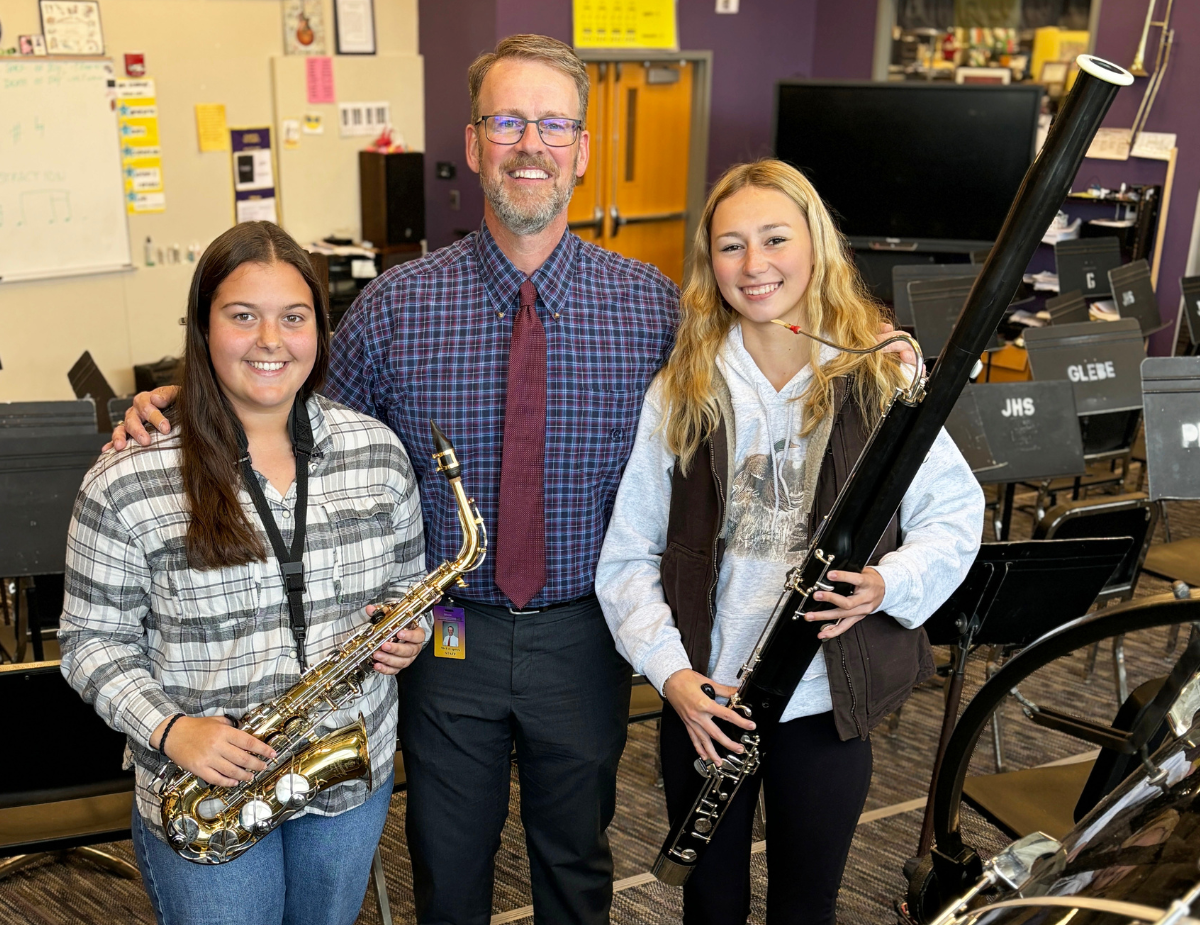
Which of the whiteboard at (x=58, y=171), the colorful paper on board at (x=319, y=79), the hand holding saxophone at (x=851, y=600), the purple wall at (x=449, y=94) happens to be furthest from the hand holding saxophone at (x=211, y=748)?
the colorful paper on board at (x=319, y=79)

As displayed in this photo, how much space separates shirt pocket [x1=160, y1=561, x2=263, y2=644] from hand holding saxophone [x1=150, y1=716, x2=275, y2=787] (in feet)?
0.40

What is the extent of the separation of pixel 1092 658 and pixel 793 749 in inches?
107

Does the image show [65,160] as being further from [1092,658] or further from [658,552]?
[1092,658]

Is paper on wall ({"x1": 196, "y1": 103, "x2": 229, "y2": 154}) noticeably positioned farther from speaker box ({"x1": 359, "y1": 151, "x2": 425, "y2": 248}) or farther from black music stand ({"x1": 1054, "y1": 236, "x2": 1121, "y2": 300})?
black music stand ({"x1": 1054, "y1": 236, "x2": 1121, "y2": 300})

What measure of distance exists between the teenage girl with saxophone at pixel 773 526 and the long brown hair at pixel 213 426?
638 millimetres

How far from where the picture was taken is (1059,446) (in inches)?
132

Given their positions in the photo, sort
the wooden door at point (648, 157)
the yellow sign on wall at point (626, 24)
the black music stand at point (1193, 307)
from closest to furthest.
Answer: the black music stand at point (1193, 307)
the yellow sign on wall at point (626, 24)
the wooden door at point (648, 157)

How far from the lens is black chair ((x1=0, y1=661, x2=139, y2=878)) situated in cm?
206

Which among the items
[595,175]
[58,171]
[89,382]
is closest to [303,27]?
[58,171]

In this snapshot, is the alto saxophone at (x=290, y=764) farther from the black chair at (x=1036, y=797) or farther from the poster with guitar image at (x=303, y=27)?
the poster with guitar image at (x=303, y=27)

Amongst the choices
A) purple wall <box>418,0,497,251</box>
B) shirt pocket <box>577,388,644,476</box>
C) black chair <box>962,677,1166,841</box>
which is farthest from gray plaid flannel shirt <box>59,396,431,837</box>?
purple wall <box>418,0,497,251</box>

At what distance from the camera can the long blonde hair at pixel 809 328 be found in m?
1.75

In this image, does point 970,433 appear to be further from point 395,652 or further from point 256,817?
point 256,817

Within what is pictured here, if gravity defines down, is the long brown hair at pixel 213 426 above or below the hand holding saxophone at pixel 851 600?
above
